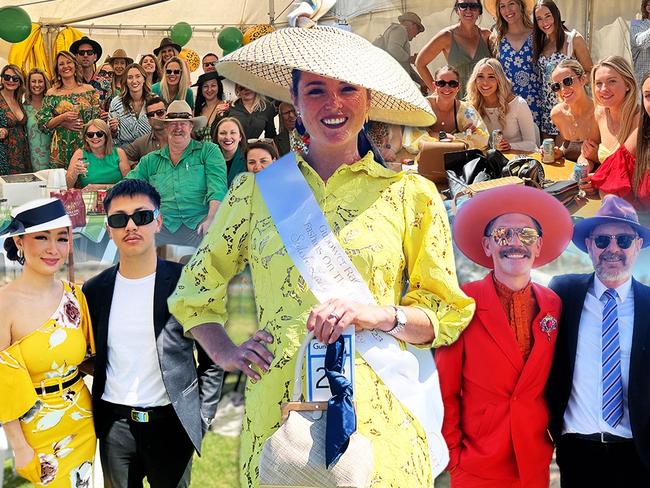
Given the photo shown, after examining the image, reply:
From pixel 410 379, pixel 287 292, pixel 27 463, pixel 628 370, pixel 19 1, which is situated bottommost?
pixel 27 463

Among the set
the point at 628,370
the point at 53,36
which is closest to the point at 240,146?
the point at 628,370

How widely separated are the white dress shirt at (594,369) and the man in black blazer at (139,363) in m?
1.24

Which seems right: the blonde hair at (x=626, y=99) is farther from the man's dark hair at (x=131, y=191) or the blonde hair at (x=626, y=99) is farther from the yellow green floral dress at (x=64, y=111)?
the yellow green floral dress at (x=64, y=111)

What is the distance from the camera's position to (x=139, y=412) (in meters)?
2.80

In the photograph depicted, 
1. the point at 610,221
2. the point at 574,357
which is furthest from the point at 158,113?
the point at 574,357

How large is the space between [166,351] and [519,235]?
3.94 ft

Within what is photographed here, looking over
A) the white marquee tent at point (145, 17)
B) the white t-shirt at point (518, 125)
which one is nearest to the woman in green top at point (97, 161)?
the white t-shirt at point (518, 125)

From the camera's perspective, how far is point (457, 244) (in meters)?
2.71

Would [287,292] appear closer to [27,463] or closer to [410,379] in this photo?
[410,379]

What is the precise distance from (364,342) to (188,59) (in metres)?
7.22

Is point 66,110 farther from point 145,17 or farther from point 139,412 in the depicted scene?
point 139,412

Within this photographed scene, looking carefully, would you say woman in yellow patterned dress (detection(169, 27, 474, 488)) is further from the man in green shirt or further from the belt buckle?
the man in green shirt

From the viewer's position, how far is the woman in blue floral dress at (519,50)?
17.0 feet

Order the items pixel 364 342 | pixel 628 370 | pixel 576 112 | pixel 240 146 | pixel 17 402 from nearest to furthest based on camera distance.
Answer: pixel 364 342 < pixel 628 370 < pixel 17 402 < pixel 576 112 < pixel 240 146
